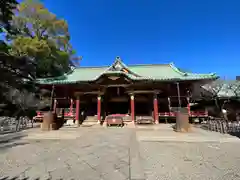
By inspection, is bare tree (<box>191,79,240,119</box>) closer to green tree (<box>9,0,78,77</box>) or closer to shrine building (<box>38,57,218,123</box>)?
shrine building (<box>38,57,218,123</box>)

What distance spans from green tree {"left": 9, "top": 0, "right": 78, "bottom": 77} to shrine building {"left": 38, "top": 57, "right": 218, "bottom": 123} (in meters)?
4.32

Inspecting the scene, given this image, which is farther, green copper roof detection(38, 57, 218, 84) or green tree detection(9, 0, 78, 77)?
green tree detection(9, 0, 78, 77)

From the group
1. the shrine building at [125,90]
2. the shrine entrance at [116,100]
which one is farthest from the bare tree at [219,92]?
the shrine entrance at [116,100]

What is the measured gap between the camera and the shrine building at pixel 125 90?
48.1ft

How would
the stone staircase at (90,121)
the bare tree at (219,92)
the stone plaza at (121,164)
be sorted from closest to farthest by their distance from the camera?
the stone plaza at (121,164), the stone staircase at (90,121), the bare tree at (219,92)

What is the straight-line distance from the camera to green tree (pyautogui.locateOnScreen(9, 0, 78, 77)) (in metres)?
19.9

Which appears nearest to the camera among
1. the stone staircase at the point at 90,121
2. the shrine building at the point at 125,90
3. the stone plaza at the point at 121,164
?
the stone plaza at the point at 121,164

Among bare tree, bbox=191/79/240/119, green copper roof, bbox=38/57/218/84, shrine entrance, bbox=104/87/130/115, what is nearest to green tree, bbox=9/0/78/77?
green copper roof, bbox=38/57/218/84

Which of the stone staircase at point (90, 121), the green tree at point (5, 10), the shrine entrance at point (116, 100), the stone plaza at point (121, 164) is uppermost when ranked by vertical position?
the green tree at point (5, 10)

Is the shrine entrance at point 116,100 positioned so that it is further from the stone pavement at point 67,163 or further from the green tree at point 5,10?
the green tree at point 5,10

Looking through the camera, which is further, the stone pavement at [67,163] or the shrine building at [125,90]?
the shrine building at [125,90]

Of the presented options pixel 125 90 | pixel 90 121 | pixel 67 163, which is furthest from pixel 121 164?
pixel 125 90

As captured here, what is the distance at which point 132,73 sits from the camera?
16.7 m

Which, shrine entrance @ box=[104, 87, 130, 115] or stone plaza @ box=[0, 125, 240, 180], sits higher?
shrine entrance @ box=[104, 87, 130, 115]
